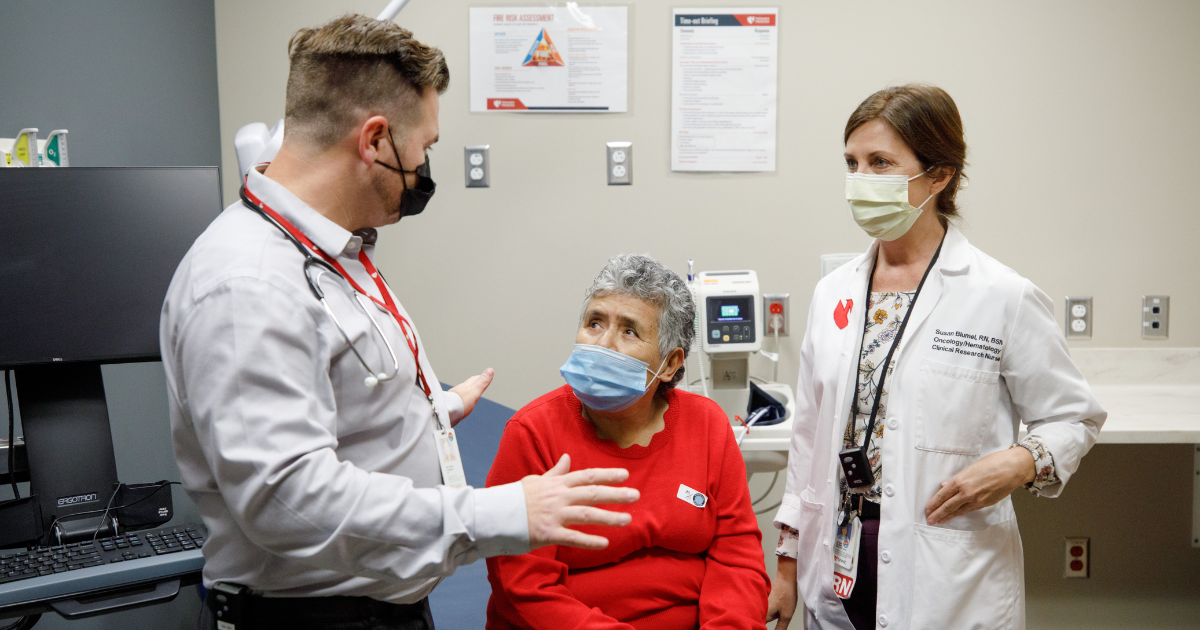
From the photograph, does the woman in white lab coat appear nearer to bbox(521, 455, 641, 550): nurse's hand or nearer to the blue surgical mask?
the blue surgical mask

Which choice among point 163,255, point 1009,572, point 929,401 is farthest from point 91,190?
point 1009,572

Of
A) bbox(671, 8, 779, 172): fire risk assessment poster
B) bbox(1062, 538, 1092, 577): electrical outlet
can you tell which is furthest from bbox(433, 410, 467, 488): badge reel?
bbox(1062, 538, 1092, 577): electrical outlet

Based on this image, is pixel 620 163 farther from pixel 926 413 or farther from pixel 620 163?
pixel 926 413

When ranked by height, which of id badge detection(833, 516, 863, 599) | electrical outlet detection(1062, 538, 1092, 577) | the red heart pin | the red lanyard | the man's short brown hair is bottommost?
electrical outlet detection(1062, 538, 1092, 577)

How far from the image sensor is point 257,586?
1.02 m

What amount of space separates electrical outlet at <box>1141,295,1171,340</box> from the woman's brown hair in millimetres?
1690

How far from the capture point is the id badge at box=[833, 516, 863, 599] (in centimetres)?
149

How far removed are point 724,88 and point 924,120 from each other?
1283mm

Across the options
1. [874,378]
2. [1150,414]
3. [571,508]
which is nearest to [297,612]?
[571,508]

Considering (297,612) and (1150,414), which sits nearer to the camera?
(297,612)

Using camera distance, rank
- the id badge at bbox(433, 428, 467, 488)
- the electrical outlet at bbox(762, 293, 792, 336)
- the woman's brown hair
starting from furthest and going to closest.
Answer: the electrical outlet at bbox(762, 293, 792, 336) → the woman's brown hair → the id badge at bbox(433, 428, 467, 488)

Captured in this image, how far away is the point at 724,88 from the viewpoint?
2.72 metres

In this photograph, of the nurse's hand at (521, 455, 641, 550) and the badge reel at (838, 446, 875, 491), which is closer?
Result: the nurse's hand at (521, 455, 641, 550)

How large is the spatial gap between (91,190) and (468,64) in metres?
1.46
